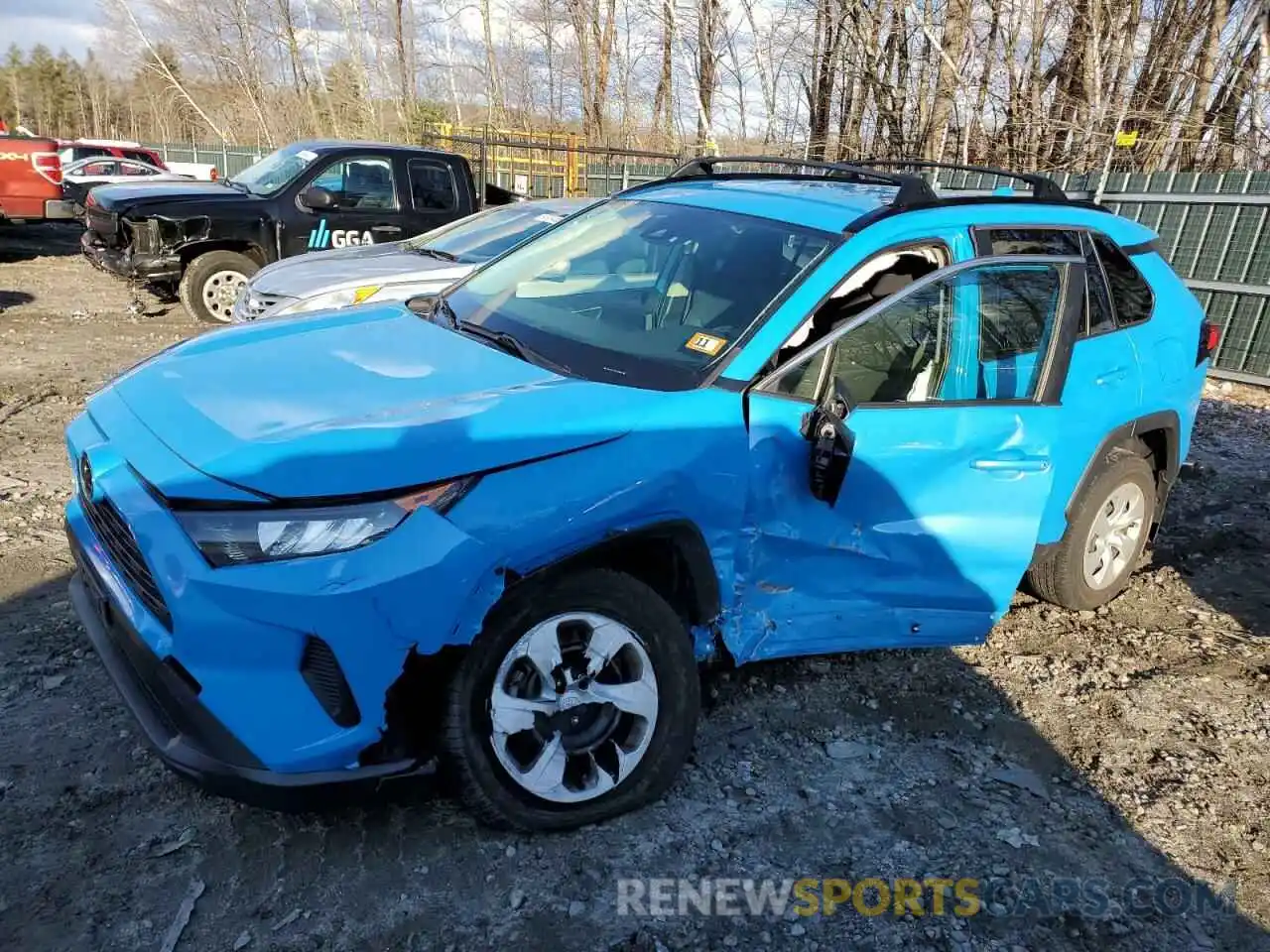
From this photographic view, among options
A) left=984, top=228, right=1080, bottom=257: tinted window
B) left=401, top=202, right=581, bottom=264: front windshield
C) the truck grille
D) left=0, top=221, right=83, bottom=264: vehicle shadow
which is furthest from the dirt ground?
left=0, top=221, right=83, bottom=264: vehicle shadow

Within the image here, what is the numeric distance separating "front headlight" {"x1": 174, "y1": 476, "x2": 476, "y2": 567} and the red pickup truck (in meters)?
15.2

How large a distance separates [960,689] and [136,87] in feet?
207

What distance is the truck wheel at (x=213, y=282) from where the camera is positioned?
30.0 ft

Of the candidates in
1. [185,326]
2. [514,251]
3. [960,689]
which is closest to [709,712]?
[960,689]

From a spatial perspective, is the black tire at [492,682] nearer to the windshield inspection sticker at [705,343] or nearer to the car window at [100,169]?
the windshield inspection sticker at [705,343]

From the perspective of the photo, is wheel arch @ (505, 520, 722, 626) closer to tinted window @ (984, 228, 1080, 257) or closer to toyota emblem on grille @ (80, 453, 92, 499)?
toyota emblem on grille @ (80, 453, 92, 499)

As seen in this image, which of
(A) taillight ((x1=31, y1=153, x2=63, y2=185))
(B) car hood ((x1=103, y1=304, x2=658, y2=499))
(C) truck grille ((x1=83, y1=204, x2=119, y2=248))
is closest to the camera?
(B) car hood ((x1=103, y1=304, x2=658, y2=499))

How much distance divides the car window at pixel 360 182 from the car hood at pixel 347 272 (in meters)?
2.08

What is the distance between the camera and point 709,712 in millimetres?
3152

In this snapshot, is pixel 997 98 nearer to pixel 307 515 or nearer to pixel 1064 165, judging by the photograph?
pixel 1064 165

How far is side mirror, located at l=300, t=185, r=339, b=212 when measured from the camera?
8.80 meters

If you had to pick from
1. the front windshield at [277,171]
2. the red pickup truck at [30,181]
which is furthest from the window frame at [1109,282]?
the red pickup truck at [30,181]

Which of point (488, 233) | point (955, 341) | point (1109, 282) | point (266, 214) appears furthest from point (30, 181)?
point (1109, 282)

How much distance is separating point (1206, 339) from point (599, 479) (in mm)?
3485
